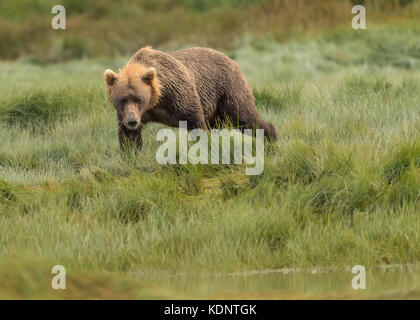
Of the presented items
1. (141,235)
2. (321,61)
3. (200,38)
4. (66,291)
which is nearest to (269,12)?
(200,38)

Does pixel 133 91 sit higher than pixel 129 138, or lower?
higher

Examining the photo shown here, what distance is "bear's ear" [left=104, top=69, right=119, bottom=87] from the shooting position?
7980 millimetres

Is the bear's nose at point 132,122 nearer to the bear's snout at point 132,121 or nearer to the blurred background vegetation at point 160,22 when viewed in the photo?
the bear's snout at point 132,121

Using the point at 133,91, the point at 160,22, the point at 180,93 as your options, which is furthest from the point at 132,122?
the point at 160,22

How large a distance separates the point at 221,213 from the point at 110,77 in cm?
203

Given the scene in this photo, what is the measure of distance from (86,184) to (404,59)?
9.45 m

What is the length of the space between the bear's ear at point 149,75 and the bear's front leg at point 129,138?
1.65ft

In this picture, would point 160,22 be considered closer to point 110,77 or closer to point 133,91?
point 110,77

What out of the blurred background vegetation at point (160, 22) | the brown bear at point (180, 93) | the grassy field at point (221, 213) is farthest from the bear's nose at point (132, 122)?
the blurred background vegetation at point (160, 22)

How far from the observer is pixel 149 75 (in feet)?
26.2

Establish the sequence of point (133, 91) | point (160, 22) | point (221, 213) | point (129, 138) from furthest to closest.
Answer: point (160, 22) < point (129, 138) < point (133, 91) < point (221, 213)

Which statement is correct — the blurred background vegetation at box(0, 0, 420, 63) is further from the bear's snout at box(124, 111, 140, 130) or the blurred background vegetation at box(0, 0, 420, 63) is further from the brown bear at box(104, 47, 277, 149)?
the bear's snout at box(124, 111, 140, 130)

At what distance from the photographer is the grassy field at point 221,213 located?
555 centimetres
